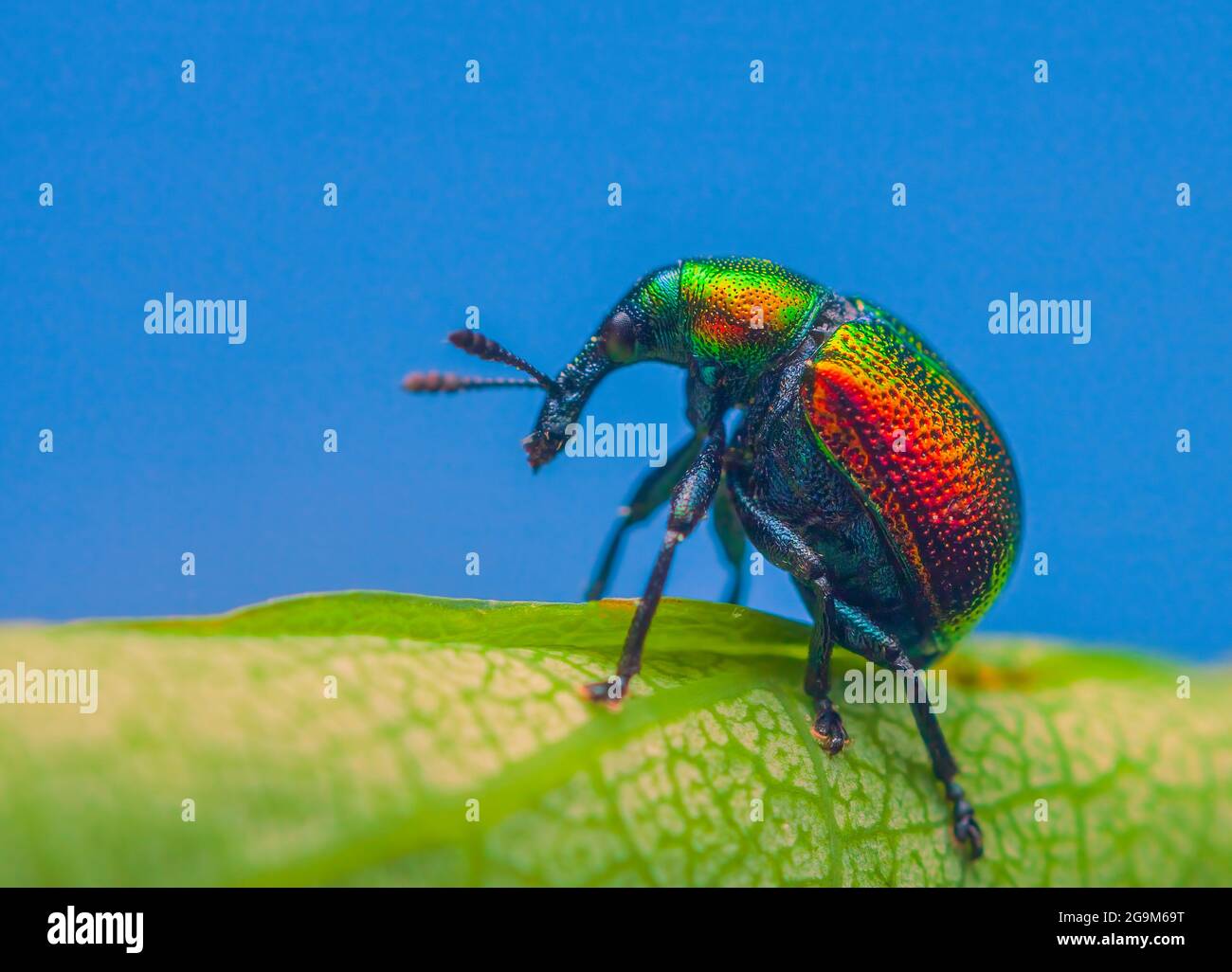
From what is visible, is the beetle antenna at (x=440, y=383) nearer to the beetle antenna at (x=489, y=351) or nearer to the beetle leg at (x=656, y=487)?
the beetle antenna at (x=489, y=351)

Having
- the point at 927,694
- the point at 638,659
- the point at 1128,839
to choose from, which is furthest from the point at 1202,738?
the point at 638,659

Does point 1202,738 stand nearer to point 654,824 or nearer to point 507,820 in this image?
point 654,824

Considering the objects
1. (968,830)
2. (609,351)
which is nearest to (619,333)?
(609,351)

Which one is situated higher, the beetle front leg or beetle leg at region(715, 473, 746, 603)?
beetle leg at region(715, 473, 746, 603)

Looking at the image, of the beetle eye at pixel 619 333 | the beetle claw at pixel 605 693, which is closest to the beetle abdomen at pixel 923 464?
the beetle eye at pixel 619 333

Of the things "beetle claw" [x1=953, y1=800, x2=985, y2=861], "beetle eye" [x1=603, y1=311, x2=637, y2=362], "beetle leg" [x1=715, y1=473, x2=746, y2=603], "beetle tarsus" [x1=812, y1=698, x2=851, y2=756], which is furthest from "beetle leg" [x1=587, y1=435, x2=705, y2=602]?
"beetle claw" [x1=953, y1=800, x2=985, y2=861]

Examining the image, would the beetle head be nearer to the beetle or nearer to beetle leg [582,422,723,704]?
the beetle

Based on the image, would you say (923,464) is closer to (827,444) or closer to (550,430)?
(827,444)
